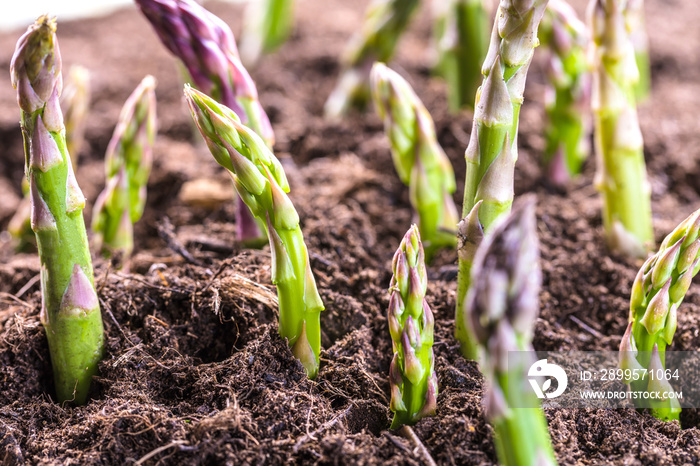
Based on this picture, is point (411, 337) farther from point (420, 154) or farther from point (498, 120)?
point (420, 154)

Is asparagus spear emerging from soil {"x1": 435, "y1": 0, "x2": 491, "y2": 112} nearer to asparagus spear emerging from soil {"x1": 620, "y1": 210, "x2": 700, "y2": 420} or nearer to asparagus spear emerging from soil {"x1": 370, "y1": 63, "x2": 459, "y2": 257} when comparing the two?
asparagus spear emerging from soil {"x1": 370, "y1": 63, "x2": 459, "y2": 257}

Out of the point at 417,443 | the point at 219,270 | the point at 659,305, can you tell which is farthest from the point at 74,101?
the point at 659,305

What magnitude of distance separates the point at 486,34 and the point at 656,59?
3.62 feet

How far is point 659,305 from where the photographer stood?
3.73 ft

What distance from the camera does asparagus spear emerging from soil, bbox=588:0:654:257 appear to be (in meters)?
1.47

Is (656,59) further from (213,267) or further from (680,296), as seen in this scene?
(213,267)

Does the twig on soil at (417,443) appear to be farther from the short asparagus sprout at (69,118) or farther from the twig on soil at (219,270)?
the short asparagus sprout at (69,118)

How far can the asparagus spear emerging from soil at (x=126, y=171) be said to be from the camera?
1588 millimetres

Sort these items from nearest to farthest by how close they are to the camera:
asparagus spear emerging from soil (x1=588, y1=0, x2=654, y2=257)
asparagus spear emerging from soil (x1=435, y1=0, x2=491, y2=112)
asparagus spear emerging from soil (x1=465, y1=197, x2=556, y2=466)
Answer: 1. asparagus spear emerging from soil (x1=465, y1=197, x2=556, y2=466)
2. asparagus spear emerging from soil (x1=588, y1=0, x2=654, y2=257)
3. asparagus spear emerging from soil (x1=435, y1=0, x2=491, y2=112)

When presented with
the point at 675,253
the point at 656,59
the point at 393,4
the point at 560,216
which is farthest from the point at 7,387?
the point at 656,59

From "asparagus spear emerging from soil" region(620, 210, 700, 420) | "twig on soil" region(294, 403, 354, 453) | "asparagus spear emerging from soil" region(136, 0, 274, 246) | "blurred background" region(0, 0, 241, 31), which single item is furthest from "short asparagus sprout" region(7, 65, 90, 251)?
"blurred background" region(0, 0, 241, 31)

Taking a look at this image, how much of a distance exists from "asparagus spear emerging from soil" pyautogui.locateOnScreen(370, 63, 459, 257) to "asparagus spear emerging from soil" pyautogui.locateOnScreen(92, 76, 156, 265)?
610 millimetres

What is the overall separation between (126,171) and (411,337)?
961 millimetres

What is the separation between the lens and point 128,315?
4.25ft
